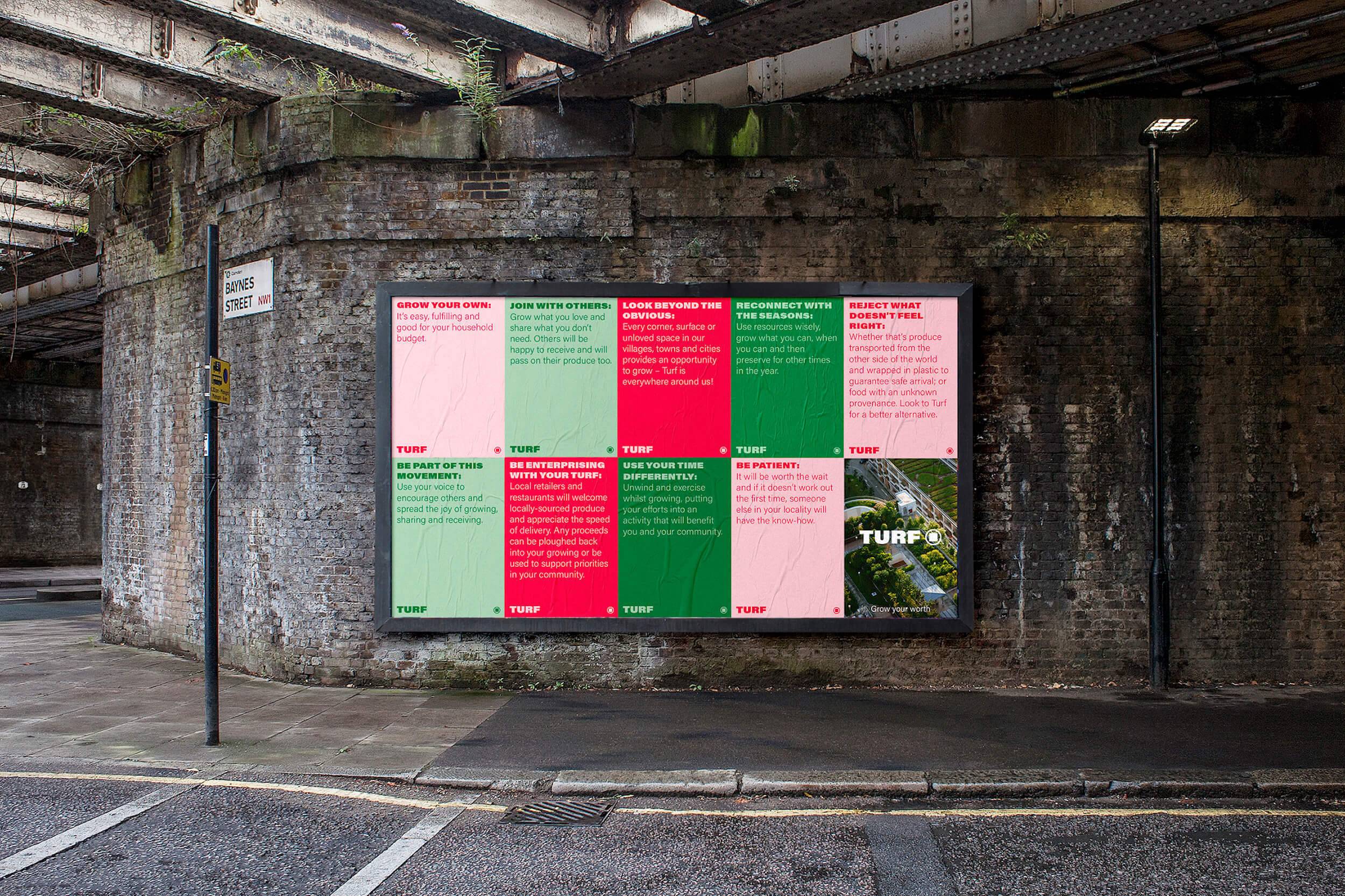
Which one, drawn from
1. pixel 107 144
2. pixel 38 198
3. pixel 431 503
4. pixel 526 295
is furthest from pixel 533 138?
pixel 38 198

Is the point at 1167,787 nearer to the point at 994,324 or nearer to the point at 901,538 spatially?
the point at 901,538

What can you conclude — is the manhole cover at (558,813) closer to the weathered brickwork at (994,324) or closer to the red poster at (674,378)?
the weathered brickwork at (994,324)

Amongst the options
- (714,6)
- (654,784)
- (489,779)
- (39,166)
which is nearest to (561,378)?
(714,6)

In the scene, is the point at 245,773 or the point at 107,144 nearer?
the point at 245,773

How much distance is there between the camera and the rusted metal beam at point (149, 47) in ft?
23.0

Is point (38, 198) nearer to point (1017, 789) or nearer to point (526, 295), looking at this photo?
point (526, 295)

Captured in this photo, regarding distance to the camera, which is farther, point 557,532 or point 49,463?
point 49,463

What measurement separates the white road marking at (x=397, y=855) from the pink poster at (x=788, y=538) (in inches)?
147

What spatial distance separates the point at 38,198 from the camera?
11281mm

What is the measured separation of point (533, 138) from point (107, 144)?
5520mm

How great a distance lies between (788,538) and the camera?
824 centimetres

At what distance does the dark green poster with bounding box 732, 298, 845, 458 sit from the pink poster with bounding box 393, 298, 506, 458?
2369 mm

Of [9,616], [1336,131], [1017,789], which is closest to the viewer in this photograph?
[1017,789]

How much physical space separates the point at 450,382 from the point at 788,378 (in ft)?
10.9
